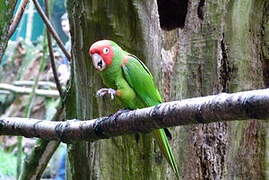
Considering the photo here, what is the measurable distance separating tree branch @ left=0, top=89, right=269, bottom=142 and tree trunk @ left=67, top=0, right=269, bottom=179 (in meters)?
0.36

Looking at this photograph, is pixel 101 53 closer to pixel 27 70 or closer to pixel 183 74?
pixel 183 74

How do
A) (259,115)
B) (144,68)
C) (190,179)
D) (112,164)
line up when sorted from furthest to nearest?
1. (190,179)
2. (112,164)
3. (144,68)
4. (259,115)

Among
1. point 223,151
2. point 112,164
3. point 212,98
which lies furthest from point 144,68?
point 212,98

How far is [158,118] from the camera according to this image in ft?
3.94

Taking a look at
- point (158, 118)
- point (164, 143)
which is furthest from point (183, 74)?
point (158, 118)

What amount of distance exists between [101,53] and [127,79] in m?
0.16

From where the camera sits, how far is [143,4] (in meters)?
1.83

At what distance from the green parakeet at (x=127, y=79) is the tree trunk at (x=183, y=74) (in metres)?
0.14

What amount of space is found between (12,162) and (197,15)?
324cm

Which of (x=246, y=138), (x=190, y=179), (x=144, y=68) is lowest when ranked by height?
(x=190, y=179)

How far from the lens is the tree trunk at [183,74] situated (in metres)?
1.87

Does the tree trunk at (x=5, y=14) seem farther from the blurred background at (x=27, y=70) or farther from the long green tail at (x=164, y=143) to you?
the blurred background at (x=27, y=70)

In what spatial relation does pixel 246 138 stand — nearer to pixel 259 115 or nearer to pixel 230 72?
pixel 230 72

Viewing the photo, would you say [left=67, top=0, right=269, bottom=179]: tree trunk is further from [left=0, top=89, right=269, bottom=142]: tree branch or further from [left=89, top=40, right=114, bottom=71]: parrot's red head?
[left=0, top=89, right=269, bottom=142]: tree branch
